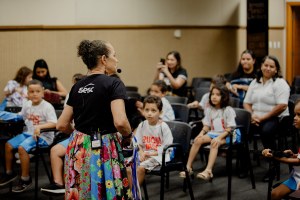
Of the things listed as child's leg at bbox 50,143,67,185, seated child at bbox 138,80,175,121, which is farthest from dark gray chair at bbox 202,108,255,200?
child's leg at bbox 50,143,67,185

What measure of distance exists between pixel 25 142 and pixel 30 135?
19cm

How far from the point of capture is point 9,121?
5555mm

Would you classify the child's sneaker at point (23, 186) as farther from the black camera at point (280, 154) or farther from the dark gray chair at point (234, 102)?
the black camera at point (280, 154)

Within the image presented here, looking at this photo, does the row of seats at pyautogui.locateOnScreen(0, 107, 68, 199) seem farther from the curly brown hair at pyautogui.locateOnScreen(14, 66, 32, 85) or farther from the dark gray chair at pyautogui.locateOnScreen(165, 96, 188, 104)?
the dark gray chair at pyautogui.locateOnScreen(165, 96, 188, 104)

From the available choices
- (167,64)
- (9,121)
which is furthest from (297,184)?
(167,64)

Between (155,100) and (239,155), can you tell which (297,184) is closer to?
(155,100)

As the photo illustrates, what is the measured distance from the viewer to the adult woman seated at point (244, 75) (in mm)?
6645

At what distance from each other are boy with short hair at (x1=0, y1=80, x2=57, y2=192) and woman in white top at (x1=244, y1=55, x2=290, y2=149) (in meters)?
2.17

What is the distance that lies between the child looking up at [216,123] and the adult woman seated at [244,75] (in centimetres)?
123

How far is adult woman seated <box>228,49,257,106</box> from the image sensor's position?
21.8 feet

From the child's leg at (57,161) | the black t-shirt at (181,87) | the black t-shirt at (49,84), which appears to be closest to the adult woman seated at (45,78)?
the black t-shirt at (49,84)

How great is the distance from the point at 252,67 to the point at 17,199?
336cm

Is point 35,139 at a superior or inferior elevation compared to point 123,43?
inferior

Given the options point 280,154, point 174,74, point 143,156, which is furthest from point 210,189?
point 174,74
